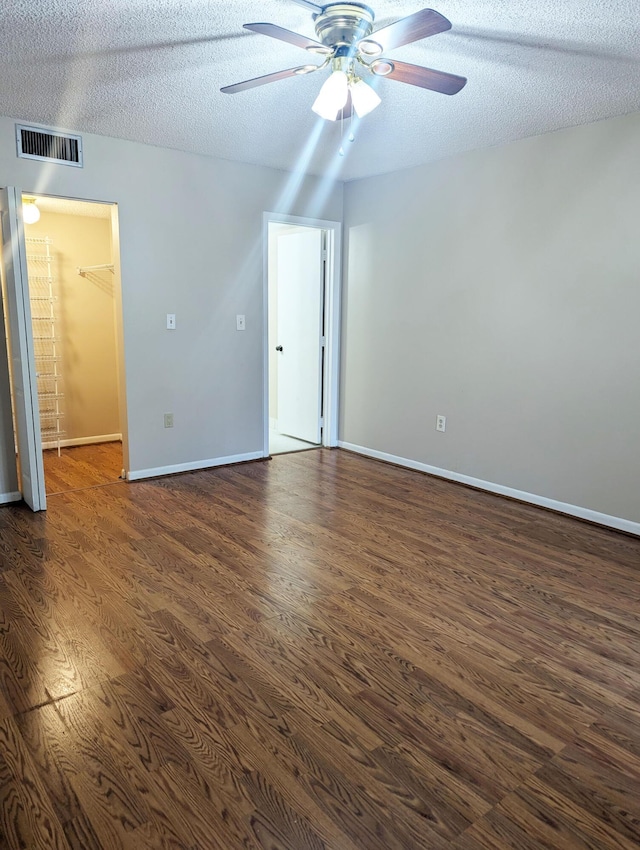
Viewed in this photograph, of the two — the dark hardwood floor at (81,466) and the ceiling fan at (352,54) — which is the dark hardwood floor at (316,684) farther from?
the ceiling fan at (352,54)

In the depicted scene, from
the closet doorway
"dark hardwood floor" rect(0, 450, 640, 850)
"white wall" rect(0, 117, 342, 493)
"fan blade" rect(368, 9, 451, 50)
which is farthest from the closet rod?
"fan blade" rect(368, 9, 451, 50)

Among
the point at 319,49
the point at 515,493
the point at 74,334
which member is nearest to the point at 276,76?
the point at 319,49

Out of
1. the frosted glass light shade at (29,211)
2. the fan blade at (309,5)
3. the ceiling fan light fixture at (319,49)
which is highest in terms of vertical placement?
the fan blade at (309,5)

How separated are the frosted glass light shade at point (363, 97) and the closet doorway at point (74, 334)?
10.1 feet

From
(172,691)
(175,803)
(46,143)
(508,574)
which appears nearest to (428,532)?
(508,574)

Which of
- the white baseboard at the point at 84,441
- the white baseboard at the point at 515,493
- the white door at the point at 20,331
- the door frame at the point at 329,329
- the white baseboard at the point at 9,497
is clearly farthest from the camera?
the white baseboard at the point at 84,441

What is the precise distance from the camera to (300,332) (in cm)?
555

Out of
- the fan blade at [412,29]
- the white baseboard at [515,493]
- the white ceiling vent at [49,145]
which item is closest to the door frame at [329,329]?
the white baseboard at [515,493]

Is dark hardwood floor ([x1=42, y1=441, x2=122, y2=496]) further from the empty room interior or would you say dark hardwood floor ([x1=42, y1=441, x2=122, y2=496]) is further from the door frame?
the door frame

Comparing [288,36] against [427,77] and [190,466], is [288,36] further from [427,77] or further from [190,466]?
[190,466]

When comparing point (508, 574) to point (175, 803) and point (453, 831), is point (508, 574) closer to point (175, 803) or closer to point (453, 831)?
point (453, 831)

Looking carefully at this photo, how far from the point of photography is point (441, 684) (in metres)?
1.98

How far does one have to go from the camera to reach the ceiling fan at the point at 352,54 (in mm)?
1995

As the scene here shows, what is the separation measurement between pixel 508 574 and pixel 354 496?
54.9 inches
